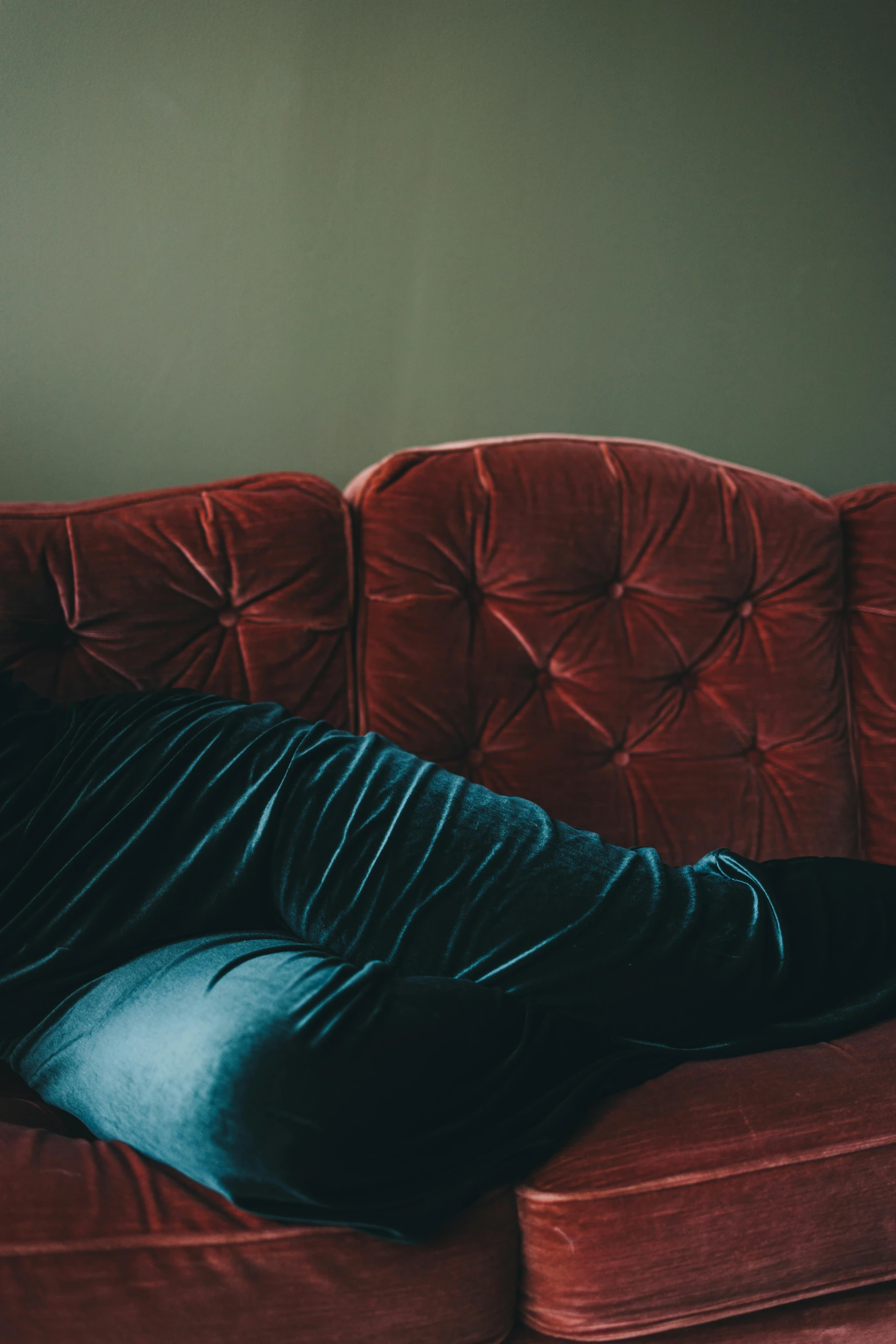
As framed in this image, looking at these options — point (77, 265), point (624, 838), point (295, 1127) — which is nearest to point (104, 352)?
point (77, 265)

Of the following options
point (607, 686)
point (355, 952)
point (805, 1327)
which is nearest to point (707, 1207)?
point (805, 1327)

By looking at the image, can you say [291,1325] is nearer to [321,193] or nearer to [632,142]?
[321,193]

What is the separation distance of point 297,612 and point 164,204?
0.62m

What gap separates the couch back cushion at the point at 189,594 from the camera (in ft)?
3.57

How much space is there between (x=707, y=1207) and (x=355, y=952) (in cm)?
34

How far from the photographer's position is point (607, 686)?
1232 millimetres

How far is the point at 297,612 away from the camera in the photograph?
1.17m

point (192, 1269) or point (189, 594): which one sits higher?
point (189, 594)

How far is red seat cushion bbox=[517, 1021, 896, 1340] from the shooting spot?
0.68 m

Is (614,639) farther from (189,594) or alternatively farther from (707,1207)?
(707,1207)

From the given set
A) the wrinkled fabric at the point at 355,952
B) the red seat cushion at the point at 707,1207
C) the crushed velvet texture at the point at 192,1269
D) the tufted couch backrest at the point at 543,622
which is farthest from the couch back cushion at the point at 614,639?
the crushed velvet texture at the point at 192,1269

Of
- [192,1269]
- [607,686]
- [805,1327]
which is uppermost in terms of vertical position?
[607,686]

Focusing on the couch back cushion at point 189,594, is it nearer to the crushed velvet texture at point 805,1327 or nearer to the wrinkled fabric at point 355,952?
the wrinkled fabric at point 355,952

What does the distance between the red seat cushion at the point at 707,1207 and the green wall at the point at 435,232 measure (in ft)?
3.36
